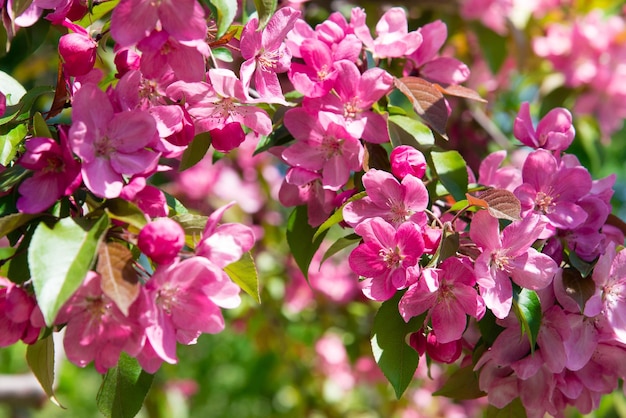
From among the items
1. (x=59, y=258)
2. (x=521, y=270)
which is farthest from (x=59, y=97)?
(x=521, y=270)

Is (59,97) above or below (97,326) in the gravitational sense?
above

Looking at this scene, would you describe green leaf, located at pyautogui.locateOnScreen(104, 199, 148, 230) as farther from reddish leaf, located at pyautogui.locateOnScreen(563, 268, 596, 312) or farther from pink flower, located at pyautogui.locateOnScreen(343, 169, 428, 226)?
reddish leaf, located at pyautogui.locateOnScreen(563, 268, 596, 312)

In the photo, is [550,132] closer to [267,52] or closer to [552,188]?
[552,188]

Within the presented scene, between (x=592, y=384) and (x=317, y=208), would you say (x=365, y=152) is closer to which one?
(x=317, y=208)

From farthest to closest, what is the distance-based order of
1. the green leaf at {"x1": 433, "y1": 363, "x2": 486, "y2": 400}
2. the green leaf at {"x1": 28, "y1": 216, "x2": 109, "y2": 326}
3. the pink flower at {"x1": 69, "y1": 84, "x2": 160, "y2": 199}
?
the green leaf at {"x1": 433, "y1": 363, "x2": 486, "y2": 400} < the pink flower at {"x1": 69, "y1": 84, "x2": 160, "y2": 199} < the green leaf at {"x1": 28, "y1": 216, "x2": 109, "y2": 326}

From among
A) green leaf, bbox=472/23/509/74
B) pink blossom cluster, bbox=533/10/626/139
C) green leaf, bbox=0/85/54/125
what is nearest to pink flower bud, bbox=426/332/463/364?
green leaf, bbox=0/85/54/125

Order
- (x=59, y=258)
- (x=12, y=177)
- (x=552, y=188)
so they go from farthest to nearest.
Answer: (x=552, y=188), (x=12, y=177), (x=59, y=258)

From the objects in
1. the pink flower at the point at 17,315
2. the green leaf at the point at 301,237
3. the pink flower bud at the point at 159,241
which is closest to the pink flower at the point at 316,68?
the green leaf at the point at 301,237
